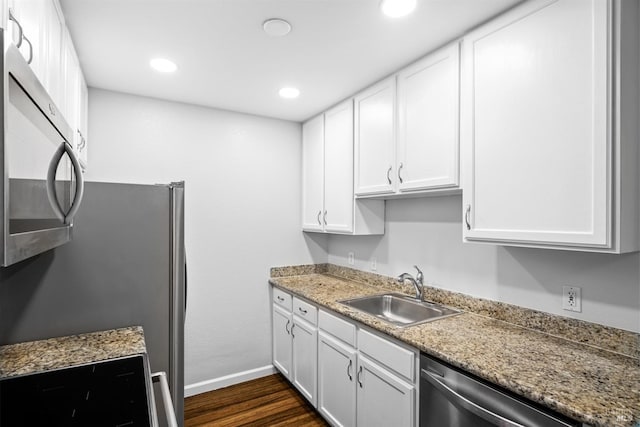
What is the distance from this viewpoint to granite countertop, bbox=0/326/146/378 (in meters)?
1.20

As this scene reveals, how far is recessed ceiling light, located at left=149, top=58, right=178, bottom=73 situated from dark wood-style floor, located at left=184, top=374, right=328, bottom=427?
2485mm

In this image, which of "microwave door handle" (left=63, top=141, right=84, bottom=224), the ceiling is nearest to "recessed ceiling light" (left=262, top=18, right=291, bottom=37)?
the ceiling

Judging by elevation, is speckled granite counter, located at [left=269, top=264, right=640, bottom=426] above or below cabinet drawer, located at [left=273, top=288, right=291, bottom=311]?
above

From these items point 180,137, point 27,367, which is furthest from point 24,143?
point 180,137

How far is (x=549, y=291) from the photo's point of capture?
1.66 meters

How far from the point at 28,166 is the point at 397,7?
1560mm

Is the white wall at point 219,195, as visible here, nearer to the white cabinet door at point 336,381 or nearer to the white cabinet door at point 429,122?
the white cabinet door at point 336,381

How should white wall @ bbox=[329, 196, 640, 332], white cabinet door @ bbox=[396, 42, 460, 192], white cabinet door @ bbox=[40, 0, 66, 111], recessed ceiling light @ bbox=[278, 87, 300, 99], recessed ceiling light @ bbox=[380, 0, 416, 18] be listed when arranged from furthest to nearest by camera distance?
1. recessed ceiling light @ bbox=[278, 87, 300, 99]
2. white cabinet door @ bbox=[396, 42, 460, 192]
3. recessed ceiling light @ bbox=[380, 0, 416, 18]
4. white wall @ bbox=[329, 196, 640, 332]
5. white cabinet door @ bbox=[40, 0, 66, 111]

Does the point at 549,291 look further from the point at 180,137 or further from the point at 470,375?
the point at 180,137

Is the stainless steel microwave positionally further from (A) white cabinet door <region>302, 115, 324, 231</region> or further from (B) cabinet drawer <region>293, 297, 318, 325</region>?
(A) white cabinet door <region>302, 115, 324, 231</region>

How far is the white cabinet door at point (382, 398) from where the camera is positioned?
1.64 m

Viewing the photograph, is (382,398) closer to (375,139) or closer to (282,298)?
(282,298)

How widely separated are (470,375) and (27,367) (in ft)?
5.42

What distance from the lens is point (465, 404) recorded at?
133 centimetres
